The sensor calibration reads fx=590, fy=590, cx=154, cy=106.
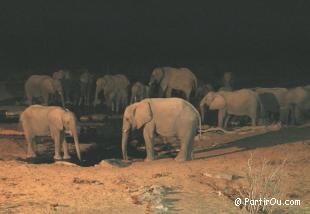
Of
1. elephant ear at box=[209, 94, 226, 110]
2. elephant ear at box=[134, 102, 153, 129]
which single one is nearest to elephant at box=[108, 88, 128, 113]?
elephant ear at box=[209, 94, 226, 110]

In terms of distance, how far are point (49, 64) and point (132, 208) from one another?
1386 inches

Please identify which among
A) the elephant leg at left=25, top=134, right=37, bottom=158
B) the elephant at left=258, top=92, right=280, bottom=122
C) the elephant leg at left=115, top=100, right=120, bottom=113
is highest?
the elephant at left=258, top=92, right=280, bottom=122

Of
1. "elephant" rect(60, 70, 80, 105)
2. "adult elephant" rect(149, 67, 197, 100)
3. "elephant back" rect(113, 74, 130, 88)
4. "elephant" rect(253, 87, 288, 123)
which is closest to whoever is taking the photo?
"elephant" rect(253, 87, 288, 123)

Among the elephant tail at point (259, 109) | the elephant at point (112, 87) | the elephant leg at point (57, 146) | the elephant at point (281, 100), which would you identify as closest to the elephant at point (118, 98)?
the elephant at point (112, 87)

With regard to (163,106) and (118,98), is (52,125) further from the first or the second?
(118,98)

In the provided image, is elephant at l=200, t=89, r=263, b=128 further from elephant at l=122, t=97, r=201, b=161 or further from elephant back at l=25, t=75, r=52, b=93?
elephant back at l=25, t=75, r=52, b=93

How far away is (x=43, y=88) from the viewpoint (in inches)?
891

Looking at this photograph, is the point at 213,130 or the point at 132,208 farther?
the point at 213,130

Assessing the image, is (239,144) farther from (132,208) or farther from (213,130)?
(132,208)

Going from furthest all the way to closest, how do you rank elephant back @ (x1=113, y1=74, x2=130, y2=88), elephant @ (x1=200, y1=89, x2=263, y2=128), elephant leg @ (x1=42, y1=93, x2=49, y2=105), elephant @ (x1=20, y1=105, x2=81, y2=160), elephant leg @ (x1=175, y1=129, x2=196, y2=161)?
1. elephant back @ (x1=113, y1=74, x2=130, y2=88)
2. elephant leg @ (x1=42, y1=93, x2=49, y2=105)
3. elephant @ (x1=200, y1=89, x2=263, y2=128)
4. elephant @ (x1=20, y1=105, x2=81, y2=160)
5. elephant leg @ (x1=175, y1=129, x2=196, y2=161)

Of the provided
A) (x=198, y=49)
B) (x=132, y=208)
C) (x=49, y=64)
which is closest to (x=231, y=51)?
(x=198, y=49)

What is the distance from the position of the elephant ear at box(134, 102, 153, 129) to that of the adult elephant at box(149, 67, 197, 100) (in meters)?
11.1

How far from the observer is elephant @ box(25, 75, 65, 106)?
73.4 feet

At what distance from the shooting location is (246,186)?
8789 mm
